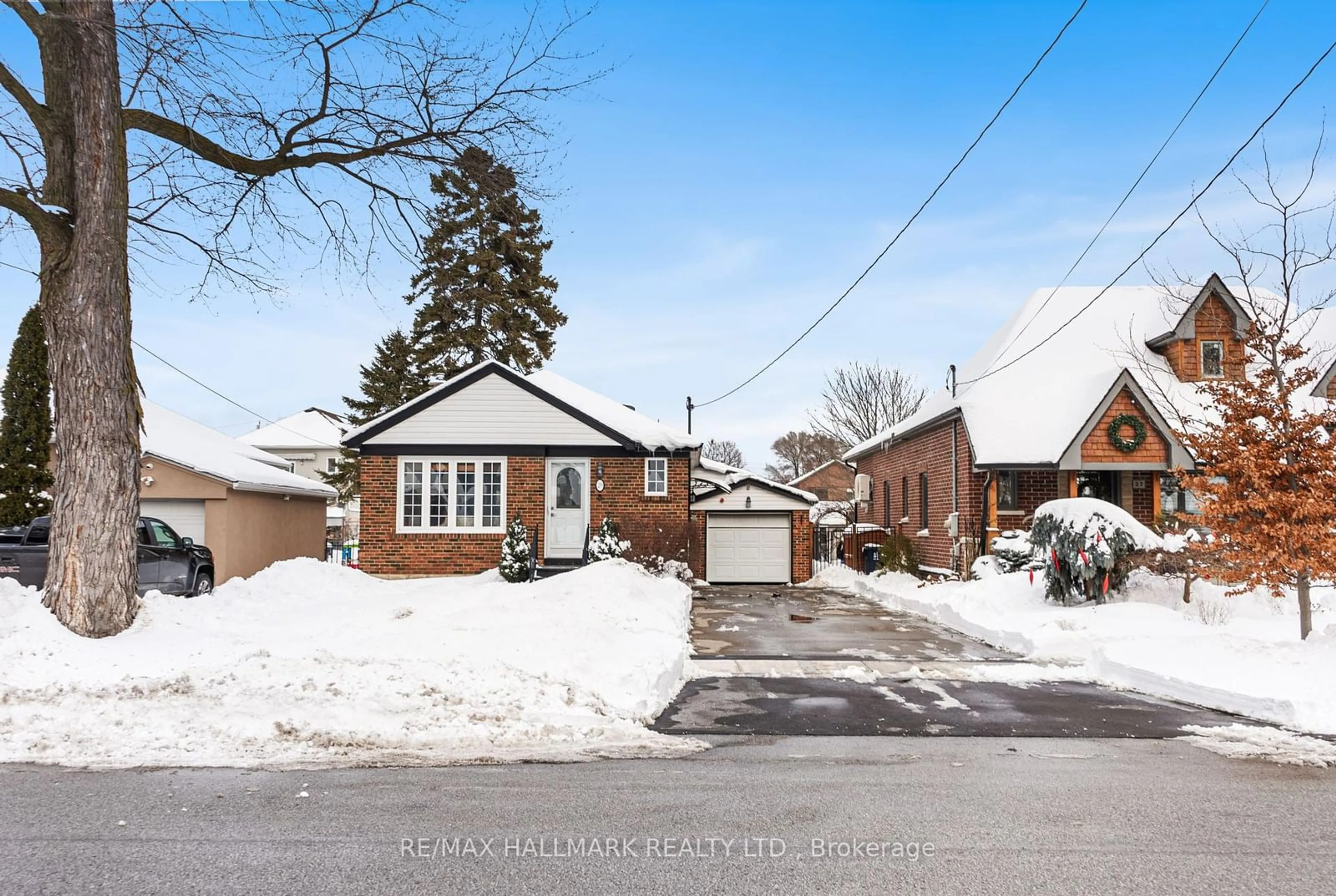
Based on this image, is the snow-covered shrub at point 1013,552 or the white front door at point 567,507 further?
the white front door at point 567,507

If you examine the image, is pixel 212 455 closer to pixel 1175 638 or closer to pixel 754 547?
pixel 754 547

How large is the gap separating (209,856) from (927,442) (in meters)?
23.5

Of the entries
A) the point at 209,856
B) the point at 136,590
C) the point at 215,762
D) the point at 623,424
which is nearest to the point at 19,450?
the point at 623,424

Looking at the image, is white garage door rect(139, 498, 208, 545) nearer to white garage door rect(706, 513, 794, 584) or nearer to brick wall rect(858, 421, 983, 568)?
white garage door rect(706, 513, 794, 584)

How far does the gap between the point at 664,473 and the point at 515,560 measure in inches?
188

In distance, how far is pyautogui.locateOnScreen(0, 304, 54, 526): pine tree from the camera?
22.1 meters

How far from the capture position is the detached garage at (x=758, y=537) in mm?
27938

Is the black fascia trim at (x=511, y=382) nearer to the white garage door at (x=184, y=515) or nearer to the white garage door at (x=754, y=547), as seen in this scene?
the white garage door at (x=184, y=515)

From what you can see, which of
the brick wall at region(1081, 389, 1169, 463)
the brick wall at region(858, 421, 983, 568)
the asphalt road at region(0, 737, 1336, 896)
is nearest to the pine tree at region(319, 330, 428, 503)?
the brick wall at region(858, 421, 983, 568)

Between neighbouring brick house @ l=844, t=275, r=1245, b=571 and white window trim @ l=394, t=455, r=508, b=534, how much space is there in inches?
415

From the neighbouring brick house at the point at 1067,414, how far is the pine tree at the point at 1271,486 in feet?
23.4

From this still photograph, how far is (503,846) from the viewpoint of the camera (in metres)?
Result: 4.89

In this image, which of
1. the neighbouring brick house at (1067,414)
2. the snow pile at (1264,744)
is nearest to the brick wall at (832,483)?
the neighbouring brick house at (1067,414)

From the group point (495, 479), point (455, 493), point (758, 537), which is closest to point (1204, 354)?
point (758, 537)
